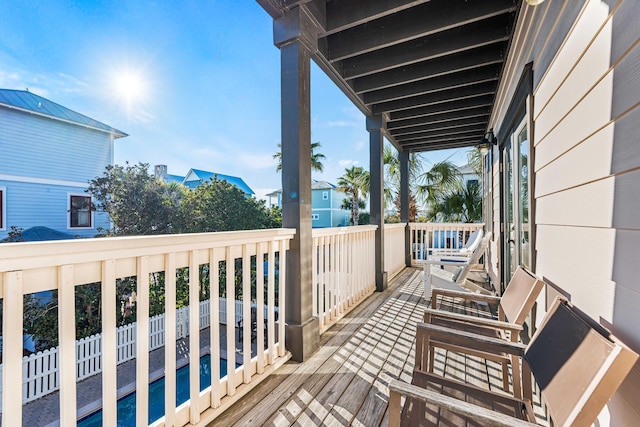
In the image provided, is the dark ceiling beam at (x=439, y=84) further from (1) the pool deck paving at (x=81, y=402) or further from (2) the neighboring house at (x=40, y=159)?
(2) the neighboring house at (x=40, y=159)

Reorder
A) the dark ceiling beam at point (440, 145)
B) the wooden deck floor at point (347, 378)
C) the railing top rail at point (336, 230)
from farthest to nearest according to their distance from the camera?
the dark ceiling beam at point (440, 145), the railing top rail at point (336, 230), the wooden deck floor at point (347, 378)

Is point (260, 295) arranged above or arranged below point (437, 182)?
below

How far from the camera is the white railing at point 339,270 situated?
9.34 feet

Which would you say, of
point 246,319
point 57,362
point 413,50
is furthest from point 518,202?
point 57,362

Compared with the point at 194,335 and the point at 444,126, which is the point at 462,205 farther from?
the point at 194,335

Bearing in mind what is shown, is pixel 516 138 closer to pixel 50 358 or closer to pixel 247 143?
pixel 50 358

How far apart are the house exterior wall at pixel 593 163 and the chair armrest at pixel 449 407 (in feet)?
1.23

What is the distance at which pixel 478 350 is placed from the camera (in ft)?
4.71

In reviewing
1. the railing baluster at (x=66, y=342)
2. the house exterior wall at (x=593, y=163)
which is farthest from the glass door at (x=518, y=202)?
the railing baluster at (x=66, y=342)

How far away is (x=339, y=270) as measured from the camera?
10.6 ft

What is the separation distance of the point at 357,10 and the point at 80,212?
1082cm

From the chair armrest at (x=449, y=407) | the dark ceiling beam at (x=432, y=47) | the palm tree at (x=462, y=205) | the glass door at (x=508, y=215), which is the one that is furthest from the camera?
the palm tree at (x=462, y=205)

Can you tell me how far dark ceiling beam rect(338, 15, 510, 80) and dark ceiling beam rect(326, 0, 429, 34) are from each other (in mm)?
460

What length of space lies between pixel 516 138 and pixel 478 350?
226 cm
